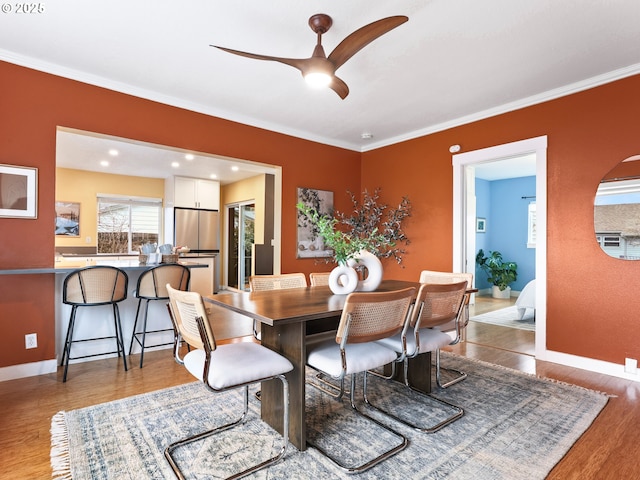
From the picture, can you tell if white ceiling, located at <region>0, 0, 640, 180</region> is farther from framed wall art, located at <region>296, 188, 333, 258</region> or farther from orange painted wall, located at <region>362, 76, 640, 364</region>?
framed wall art, located at <region>296, 188, 333, 258</region>

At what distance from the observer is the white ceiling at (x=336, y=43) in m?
2.25

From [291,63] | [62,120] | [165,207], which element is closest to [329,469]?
[291,63]

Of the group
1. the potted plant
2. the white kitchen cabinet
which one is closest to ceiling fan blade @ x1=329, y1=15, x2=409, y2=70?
the white kitchen cabinet

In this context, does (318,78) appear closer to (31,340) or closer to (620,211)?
(620,211)

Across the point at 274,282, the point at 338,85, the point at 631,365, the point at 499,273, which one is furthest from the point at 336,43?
the point at 499,273

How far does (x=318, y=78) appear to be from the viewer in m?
2.27

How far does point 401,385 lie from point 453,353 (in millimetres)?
1095

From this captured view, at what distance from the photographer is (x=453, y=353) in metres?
3.63

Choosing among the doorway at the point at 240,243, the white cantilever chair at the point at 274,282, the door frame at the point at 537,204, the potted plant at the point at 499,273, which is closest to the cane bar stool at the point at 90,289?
the white cantilever chair at the point at 274,282

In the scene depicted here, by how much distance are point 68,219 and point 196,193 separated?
2374mm

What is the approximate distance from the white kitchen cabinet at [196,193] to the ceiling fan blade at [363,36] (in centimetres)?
574

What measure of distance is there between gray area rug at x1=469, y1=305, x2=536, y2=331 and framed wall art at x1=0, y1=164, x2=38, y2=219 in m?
5.34

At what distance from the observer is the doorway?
7633 mm

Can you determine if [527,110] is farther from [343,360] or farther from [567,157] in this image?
[343,360]
